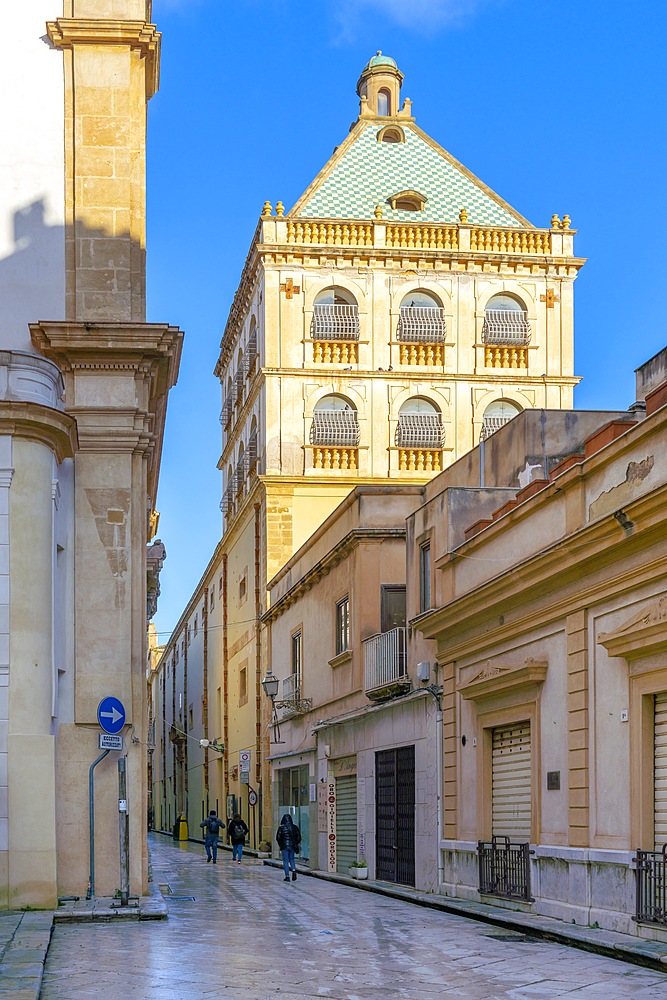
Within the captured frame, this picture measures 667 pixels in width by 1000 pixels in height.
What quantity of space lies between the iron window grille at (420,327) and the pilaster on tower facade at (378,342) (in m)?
0.04

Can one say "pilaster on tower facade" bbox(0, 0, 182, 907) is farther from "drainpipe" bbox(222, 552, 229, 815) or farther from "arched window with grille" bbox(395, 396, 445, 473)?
"drainpipe" bbox(222, 552, 229, 815)

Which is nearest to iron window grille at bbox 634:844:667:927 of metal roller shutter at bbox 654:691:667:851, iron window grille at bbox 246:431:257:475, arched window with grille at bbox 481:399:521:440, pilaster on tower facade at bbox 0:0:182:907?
metal roller shutter at bbox 654:691:667:851

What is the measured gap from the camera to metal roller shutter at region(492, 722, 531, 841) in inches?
741

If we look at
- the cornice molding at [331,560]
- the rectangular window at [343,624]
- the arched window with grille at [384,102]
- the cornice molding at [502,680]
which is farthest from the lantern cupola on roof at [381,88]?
the cornice molding at [502,680]

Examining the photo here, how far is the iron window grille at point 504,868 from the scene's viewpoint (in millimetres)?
18156

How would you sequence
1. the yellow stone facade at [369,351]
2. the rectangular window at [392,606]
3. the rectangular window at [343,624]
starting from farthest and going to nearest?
the yellow stone facade at [369,351], the rectangular window at [343,624], the rectangular window at [392,606]

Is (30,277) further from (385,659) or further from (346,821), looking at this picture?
(346,821)

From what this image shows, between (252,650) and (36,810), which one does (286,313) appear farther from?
(36,810)

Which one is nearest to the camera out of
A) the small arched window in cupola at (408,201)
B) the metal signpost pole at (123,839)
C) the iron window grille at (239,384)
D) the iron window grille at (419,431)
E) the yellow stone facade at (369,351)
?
the metal signpost pole at (123,839)

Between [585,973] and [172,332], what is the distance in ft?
34.7

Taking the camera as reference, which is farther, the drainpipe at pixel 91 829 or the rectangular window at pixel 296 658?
the rectangular window at pixel 296 658

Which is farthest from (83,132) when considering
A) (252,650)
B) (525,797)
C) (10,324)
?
(252,650)

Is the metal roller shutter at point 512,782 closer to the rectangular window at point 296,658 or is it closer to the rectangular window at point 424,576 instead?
the rectangular window at point 424,576

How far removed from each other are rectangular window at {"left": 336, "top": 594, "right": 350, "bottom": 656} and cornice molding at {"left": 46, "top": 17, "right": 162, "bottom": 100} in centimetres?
1280
